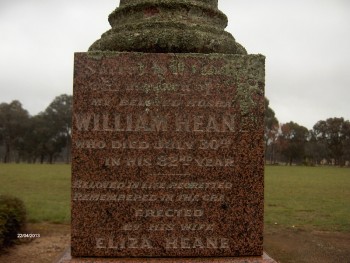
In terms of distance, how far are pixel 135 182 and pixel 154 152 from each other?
0.28 metres

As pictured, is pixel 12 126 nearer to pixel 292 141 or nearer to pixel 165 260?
pixel 292 141

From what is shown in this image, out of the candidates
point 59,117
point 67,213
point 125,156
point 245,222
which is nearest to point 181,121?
point 125,156

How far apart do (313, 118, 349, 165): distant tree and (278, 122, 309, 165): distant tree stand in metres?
4.77

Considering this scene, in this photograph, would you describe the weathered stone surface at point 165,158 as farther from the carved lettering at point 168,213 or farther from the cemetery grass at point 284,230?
the cemetery grass at point 284,230

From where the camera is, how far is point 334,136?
96.6 meters

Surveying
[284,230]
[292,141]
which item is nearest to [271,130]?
[292,141]

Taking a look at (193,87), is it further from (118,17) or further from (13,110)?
(13,110)

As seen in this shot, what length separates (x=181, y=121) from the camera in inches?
141

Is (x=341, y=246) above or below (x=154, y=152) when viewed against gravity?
below

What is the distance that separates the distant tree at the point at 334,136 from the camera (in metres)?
92.4

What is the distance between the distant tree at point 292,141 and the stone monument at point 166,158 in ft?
287

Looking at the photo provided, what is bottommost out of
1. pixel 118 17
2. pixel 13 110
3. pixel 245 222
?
pixel 245 222

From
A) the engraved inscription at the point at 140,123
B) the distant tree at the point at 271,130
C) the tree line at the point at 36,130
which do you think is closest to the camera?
the engraved inscription at the point at 140,123

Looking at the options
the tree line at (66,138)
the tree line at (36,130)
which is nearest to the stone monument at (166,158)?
the tree line at (66,138)
